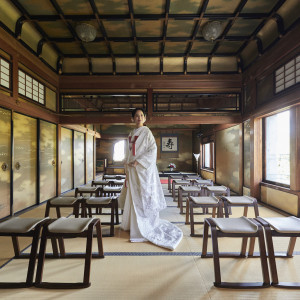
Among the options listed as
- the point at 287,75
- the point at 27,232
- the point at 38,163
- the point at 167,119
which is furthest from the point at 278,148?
the point at 38,163

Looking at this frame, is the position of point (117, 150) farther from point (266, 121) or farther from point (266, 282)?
point (266, 282)

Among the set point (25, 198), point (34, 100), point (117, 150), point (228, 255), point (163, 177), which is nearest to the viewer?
point (228, 255)

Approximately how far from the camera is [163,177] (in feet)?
29.7

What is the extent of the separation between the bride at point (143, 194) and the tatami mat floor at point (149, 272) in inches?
7.0

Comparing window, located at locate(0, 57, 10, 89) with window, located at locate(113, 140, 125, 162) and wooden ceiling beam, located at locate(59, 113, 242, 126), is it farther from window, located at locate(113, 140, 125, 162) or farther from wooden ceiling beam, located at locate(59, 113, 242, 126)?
window, located at locate(113, 140, 125, 162)

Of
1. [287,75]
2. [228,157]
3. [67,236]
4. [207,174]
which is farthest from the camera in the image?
[207,174]

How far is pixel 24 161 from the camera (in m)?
3.66

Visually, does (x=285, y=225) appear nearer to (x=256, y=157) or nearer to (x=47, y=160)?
(x=256, y=157)

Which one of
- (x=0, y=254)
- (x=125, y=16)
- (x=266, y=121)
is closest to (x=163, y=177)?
(x=266, y=121)

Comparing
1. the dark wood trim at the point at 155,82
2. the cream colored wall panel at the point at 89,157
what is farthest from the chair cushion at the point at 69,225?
the cream colored wall panel at the point at 89,157

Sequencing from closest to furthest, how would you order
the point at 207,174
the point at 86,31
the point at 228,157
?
the point at 86,31 < the point at 228,157 < the point at 207,174

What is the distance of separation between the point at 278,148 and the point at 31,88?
509 centimetres

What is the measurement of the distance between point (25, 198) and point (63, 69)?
3240 millimetres

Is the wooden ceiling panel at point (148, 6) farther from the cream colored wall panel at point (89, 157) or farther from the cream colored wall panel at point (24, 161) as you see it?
the cream colored wall panel at point (89, 157)
